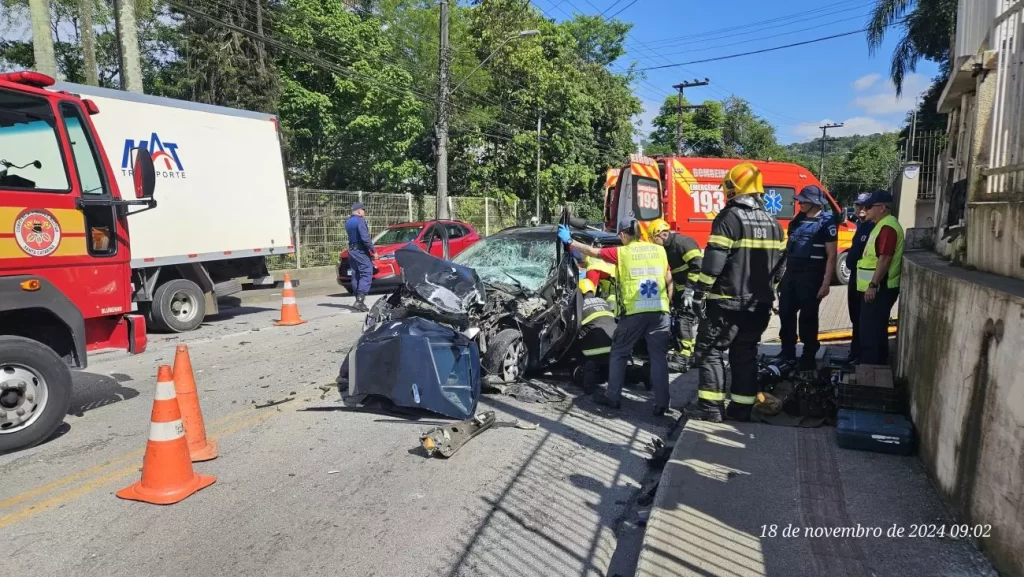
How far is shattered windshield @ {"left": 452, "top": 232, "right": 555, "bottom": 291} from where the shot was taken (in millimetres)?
6832

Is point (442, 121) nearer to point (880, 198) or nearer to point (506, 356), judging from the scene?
point (506, 356)

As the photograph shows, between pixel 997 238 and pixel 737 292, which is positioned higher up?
pixel 997 238

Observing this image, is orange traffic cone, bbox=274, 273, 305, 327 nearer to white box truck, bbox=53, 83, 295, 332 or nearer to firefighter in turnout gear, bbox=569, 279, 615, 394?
white box truck, bbox=53, 83, 295, 332

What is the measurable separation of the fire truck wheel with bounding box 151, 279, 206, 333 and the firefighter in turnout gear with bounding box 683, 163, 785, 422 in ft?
26.5

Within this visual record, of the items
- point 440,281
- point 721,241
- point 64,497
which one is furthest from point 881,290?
point 64,497

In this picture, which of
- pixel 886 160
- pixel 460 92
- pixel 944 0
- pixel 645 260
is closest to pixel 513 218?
pixel 460 92

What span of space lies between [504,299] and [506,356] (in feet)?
1.87

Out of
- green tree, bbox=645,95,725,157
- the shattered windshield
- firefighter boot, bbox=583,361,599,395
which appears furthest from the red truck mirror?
green tree, bbox=645,95,725,157

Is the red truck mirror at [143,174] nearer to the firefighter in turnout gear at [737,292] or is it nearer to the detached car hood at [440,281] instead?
the detached car hood at [440,281]

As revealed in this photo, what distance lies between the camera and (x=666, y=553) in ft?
10.0

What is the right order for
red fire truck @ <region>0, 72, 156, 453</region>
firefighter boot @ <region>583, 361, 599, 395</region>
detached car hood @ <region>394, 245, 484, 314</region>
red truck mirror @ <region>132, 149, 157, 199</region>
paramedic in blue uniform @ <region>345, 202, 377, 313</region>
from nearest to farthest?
red fire truck @ <region>0, 72, 156, 453</region>, red truck mirror @ <region>132, 149, 157, 199</region>, detached car hood @ <region>394, 245, 484, 314</region>, firefighter boot @ <region>583, 361, 599, 395</region>, paramedic in blue uniform @ <region>345, 202, 377, 313</region>

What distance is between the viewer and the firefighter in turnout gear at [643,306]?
5547mm

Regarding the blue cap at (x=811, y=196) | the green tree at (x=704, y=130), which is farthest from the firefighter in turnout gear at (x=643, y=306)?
the green tree at (x=704, y=130)

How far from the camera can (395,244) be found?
14859 millimetres
